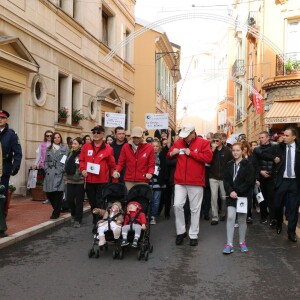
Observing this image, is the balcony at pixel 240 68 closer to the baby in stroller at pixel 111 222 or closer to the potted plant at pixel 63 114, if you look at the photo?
the potted plant at pixel 63 114

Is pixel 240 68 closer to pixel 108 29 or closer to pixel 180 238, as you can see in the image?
pixel 108 29

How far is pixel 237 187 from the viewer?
699 centimetres

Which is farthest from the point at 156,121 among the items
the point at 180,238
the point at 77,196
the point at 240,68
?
the point at 240,68

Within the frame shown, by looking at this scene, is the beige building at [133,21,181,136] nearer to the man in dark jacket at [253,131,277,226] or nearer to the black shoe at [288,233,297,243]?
the man in dark jacket at [253,131,277,226]

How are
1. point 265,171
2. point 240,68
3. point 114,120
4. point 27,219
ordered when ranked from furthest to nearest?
point 240,68 → point 114,120 → point 265,171 → point 27,219

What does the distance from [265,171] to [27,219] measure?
484cm

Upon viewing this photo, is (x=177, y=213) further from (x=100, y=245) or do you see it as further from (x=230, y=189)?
(x=100, y=245)

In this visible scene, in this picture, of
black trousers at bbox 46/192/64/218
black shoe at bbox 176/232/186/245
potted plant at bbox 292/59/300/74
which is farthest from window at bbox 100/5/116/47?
black shoe at bbox 176/232/186/245

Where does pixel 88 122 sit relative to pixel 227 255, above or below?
above

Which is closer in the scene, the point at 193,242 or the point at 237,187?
the point at 237,187

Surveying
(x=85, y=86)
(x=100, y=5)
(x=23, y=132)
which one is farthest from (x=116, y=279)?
(x=100, y=5)

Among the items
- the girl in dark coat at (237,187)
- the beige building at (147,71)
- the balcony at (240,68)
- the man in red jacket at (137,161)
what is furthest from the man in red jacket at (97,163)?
the balcony at (240,68)

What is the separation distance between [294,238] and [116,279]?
12.1 feet

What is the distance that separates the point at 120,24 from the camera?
23.0 metres
